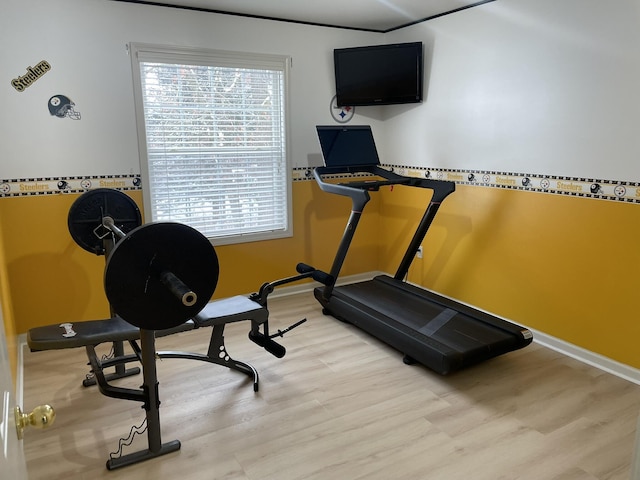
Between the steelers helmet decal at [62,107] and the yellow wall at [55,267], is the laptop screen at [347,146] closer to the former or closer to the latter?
the yellow wall at [55,267]

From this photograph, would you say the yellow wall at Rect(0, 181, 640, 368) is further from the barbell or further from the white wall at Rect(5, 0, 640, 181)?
the barbell

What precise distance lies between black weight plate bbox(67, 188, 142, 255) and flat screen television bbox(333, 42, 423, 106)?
2304 millimetres

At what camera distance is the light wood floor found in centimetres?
218

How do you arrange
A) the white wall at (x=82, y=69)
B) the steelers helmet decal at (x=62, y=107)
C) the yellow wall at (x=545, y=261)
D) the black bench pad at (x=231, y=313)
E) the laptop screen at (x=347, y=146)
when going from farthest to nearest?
1. the laptop screen at (x=347, y=146)
2. the steelers helmet decal at (x=62, y=107)
3. the white wall at (x=82, y=69)
4. the yellow wall at (x=545, y=261)
5. the black bench pad at (x=231, y=313)

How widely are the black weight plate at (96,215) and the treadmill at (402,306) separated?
158cm

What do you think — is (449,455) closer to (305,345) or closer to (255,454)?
(255,454)

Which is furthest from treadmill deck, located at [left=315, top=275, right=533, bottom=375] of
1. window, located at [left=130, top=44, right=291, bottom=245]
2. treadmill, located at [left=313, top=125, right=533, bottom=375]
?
window, located at [left=130, top=44, right=291, bottom=245]

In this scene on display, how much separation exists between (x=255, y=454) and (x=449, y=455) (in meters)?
0.93

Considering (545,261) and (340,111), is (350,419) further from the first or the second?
(340,111)

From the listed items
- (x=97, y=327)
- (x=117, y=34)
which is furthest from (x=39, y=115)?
(x=97, y=327)

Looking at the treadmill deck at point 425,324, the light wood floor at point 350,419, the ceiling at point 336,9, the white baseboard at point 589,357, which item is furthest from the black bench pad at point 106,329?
the ceiling at point 336,9

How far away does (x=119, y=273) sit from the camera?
1759mm

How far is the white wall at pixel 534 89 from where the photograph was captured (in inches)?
110

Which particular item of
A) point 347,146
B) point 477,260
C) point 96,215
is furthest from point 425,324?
point 96,215
